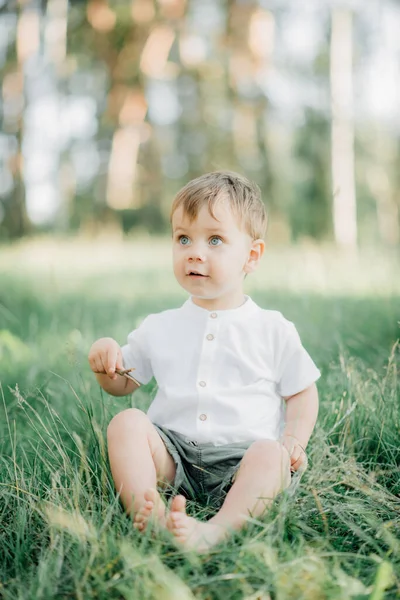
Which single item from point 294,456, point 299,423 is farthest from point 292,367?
point 294,456

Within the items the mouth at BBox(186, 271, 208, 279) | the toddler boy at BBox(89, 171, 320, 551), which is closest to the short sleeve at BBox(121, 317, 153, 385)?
the toddler boy at BBox(89, 171, 320, 551)

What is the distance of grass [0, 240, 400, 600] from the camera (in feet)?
4.43

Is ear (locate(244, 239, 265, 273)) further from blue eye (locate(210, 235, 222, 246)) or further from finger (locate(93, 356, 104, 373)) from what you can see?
finger (locate(93, 356, 104, 373))

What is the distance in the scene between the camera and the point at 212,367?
6.32ft

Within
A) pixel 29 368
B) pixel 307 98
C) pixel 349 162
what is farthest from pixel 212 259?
pixel 307 98

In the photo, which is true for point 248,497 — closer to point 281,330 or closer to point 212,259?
point 281,330

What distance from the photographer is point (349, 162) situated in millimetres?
12133

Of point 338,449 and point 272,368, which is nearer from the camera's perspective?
point 272,368

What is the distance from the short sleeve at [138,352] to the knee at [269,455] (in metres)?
0.48

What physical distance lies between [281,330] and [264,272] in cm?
440

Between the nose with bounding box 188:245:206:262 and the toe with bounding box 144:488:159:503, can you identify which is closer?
the toe with bounding box 144:488:159:503

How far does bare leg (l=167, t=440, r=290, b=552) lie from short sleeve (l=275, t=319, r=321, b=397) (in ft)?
0.87

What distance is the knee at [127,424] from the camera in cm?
178

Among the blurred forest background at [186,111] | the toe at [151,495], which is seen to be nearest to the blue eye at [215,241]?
the toe at [151,495]
